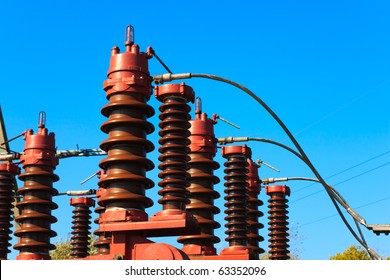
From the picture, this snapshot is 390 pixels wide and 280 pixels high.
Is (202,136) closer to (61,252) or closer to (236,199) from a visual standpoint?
(236,199)

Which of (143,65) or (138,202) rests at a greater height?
(143,65)

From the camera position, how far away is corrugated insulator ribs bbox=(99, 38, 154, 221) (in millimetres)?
22344

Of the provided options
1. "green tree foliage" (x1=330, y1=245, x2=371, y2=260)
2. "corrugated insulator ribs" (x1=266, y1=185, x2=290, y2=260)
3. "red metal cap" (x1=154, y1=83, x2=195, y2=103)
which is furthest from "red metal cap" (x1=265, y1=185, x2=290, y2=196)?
"green tree foliage" (x1=330, y1=245, x2=371, y2=260)

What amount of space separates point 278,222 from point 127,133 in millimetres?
20552

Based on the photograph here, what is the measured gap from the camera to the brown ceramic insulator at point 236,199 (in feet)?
102

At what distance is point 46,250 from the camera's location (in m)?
28.5

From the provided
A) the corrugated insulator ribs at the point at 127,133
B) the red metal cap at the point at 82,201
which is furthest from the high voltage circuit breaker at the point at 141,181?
the red metal cap at the point at 82,201

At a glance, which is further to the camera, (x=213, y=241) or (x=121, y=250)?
(x=213, y=241)

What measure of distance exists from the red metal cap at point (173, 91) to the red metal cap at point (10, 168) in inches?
469

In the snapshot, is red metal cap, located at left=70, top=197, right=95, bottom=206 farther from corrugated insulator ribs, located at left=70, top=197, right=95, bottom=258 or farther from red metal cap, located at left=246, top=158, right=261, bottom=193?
red metal cap, located at left=246, top=158, right=261, bottom=193
